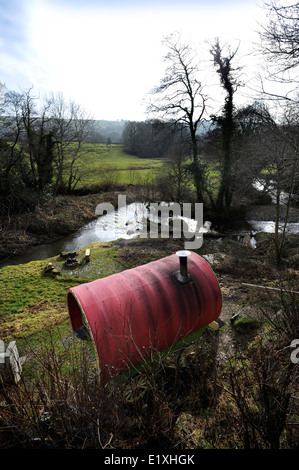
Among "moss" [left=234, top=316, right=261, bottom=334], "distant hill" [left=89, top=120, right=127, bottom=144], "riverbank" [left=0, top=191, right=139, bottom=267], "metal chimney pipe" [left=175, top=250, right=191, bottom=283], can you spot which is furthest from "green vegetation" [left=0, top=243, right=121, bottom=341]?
"distant hill" [left=89, top=120, right=127, bottom=144]

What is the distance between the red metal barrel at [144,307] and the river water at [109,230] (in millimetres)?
10005

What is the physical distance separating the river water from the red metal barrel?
10005 mm

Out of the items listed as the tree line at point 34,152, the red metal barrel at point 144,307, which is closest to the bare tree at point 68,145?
the tree line at point 34,152

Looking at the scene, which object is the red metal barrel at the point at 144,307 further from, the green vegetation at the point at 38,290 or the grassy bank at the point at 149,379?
the green vegetation at the point at 38,290

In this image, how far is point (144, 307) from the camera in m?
5.62

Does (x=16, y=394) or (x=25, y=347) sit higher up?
(x=16, y=394)

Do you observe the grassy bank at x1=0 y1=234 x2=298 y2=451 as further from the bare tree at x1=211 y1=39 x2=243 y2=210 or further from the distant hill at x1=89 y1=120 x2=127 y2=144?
the distant hill at x1=89 y1=120 x2=127 y2=144

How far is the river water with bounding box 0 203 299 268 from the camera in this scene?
15844mm

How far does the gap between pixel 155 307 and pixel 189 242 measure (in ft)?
34.7

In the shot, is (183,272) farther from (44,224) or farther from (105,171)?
(105,171)

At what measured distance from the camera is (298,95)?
7.60m
